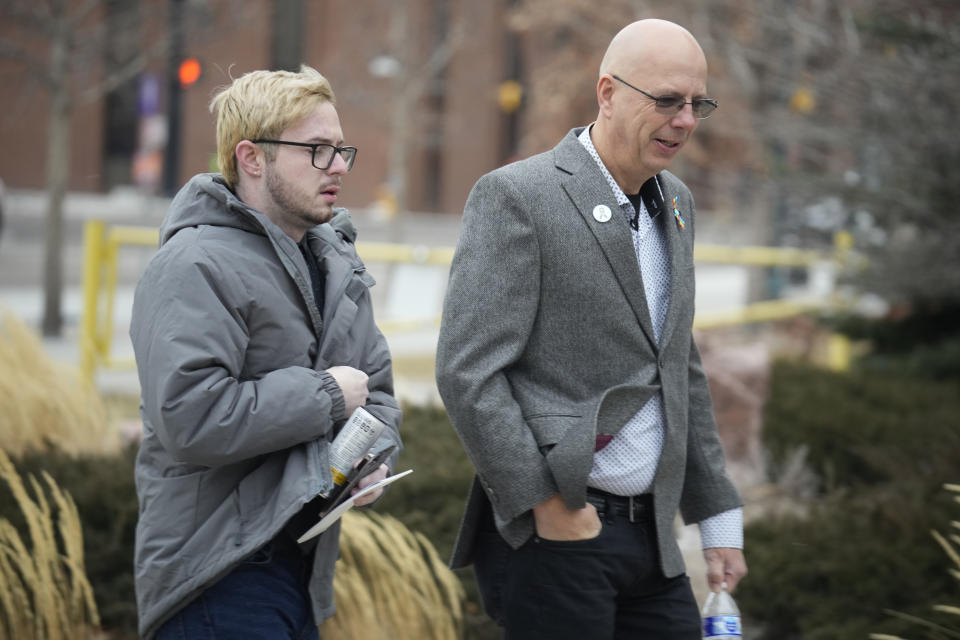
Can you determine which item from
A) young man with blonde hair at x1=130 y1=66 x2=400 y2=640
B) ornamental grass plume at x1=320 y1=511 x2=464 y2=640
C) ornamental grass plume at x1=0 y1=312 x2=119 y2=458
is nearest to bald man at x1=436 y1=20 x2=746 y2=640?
young man with blonde hair at x1=130 y1=66 x2=400 y2=640

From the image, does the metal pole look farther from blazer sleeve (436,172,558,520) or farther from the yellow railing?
blazer sleeve (436,172,558,520)

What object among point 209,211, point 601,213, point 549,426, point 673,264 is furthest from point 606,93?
point 209,211

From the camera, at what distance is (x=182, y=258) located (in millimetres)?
2324

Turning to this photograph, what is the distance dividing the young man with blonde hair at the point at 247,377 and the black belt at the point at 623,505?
19.0 inches

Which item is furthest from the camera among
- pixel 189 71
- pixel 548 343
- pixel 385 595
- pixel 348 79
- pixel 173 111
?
pixel 173 111

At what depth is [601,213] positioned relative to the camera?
101 inches

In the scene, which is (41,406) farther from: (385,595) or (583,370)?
(583,370)

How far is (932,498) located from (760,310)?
983 cm

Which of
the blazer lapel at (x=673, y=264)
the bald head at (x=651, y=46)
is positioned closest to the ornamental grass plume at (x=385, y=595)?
the blazer lapel at (x=673, y=264)

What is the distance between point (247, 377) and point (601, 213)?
0.87m

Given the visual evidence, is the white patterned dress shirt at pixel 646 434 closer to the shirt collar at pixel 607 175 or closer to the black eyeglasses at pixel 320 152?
the shirt collar at pixel 607 175

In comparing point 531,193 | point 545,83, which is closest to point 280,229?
point 531,193

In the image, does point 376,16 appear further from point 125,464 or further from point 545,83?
point 125,464

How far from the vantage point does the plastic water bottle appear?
106 inches
